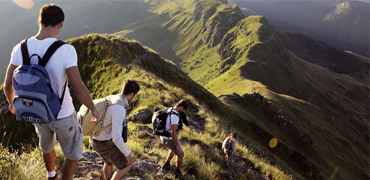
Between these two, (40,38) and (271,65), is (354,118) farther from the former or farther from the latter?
(40,38)

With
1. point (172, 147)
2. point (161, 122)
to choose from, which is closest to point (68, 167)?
point (161, 122)

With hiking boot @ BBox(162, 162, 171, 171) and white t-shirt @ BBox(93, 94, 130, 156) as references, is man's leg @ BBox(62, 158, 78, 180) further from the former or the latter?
hiking boot @ BBox(162, 162, 171, 171)

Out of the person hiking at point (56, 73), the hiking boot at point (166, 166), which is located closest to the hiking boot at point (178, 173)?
the hiking boot at point (166, 166)

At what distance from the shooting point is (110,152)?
14.0ft

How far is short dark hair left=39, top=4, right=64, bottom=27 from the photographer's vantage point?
3.25m

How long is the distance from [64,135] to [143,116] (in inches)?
288

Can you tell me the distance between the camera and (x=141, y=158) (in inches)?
261

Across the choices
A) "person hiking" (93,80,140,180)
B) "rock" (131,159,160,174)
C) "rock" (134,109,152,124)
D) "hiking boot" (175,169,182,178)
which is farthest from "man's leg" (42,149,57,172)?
"rock" (134,109,152,124)

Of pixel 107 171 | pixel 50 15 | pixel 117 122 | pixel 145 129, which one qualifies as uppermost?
pixel 50 15

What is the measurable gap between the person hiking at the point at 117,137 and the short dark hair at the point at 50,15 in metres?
1.58

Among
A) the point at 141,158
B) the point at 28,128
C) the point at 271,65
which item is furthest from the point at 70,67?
the point at 271,65

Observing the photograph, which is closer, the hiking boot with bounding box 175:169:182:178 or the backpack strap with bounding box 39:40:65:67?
the backpack strap with bounding box 39:40:65:67

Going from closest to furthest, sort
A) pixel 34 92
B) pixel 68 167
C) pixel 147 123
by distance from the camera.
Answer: pixel 34 92
pixel 68 167
pixel 147 123

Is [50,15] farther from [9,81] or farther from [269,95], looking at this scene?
[269,95]
